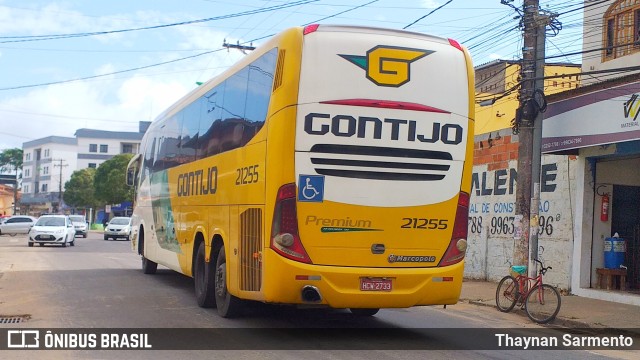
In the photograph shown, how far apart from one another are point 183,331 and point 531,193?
298 inches

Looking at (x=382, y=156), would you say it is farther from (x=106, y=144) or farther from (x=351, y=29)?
(x=106, y=144)

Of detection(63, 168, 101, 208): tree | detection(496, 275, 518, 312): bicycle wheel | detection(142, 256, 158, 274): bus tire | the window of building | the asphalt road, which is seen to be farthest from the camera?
detection(63, 168, 101, 208): tree

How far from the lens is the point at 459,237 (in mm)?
8742

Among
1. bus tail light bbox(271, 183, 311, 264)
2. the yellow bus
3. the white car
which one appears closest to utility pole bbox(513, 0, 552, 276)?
the yellow bus

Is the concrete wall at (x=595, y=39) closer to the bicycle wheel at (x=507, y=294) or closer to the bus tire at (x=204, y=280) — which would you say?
the bicycle wheel at (x=507, y=294)

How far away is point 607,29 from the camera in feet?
57.8

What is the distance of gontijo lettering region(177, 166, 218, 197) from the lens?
10.9m

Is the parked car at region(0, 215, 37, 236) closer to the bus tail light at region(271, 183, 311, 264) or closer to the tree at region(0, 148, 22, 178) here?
the bus tail light at region(271, 183, 311, 264)

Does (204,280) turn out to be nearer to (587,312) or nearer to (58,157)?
(587,312)

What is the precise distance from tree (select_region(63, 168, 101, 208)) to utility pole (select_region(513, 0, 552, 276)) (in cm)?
7153

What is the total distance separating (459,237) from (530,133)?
5581 mm

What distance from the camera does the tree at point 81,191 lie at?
79625 millimetres

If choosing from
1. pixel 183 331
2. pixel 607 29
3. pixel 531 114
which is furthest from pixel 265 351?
pixel 607 29

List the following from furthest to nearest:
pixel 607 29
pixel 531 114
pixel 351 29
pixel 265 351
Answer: pixel 607 29 → pixel 531 114 → pixel 351 29 → pixel 265 351
